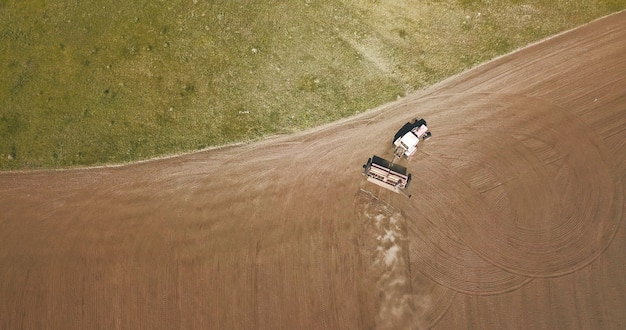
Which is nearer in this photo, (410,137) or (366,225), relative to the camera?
(366,225)

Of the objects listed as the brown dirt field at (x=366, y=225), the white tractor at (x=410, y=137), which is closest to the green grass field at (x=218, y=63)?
the brown dirt field at (x=366, y=225)

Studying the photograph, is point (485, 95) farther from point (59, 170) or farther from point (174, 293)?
point (59, 170)

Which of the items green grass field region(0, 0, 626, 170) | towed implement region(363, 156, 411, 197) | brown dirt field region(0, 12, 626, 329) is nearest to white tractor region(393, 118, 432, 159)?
brown dirt field region(0, 12, 626, 329)

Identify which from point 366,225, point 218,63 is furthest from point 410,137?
point 218,63

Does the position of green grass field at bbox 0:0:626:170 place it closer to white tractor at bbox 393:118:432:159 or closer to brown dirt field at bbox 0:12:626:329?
brown dirt field at bbox 0:12:626:329

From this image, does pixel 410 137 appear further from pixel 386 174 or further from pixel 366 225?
pixel 366 225

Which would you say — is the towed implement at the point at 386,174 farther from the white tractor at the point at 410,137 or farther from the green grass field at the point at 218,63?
the green grass field at the point at 218,63
